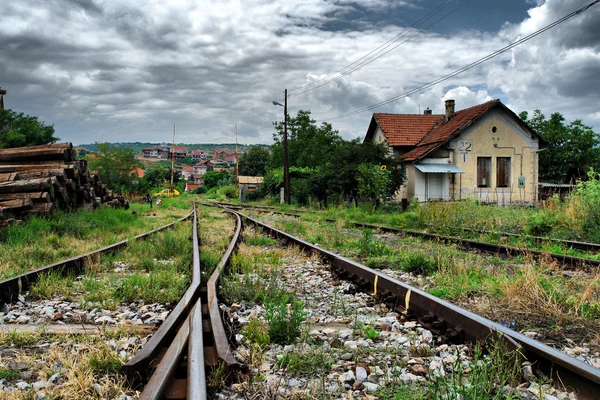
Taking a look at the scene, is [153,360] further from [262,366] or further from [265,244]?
[265,244]

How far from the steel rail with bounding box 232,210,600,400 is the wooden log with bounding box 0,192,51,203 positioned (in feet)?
24.3

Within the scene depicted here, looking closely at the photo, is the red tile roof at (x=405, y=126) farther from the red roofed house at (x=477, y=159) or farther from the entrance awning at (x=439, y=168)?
the entrance awning at (x=439, y=168)

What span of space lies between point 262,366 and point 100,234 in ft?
25.5

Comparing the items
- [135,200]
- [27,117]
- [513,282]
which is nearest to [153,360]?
[513,282]

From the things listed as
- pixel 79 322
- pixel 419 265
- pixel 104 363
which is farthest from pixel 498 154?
pixel 104 363

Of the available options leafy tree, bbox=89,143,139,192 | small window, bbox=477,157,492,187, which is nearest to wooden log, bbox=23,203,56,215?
small window, bbox=477,157,492,187

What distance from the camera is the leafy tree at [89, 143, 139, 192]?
1366 inches

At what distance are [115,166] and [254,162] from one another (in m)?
56.0

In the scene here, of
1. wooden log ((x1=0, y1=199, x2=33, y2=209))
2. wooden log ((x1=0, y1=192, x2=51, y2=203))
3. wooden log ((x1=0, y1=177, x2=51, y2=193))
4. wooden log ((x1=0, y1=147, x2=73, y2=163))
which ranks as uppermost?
wooden log ((x1=0, y1=147, x2=73, y2=163))

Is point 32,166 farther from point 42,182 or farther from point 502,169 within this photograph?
point 502,169

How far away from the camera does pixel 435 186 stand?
2773 cm

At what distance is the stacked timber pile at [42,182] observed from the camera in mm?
8953

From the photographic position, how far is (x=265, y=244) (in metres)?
8.70

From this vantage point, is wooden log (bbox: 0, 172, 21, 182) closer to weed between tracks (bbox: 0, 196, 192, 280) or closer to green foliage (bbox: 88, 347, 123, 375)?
weed between tracks (bbox: 0, 196, 192, 280)
